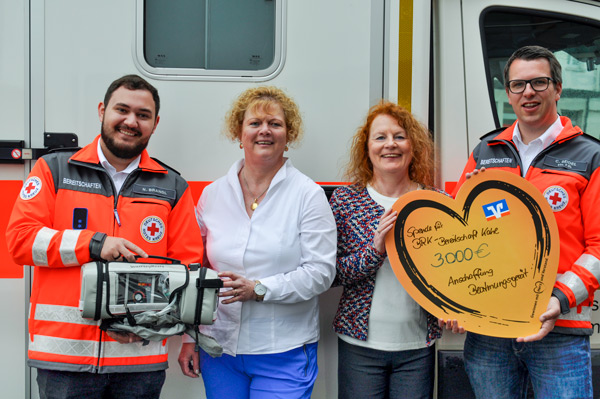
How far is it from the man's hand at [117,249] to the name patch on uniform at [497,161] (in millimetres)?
1372

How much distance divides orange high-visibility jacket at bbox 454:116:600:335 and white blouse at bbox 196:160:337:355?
0.84 m

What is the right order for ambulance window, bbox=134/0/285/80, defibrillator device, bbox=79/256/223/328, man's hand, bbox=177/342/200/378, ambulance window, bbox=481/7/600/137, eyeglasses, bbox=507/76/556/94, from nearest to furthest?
defibrillator device, bbox=79/256/223/328 < eyeglasses, bbox=507/76/556/94 < man's hand, bbox=177/342/200/378 < ambulance window, bbox=134/0/285/80 < ambulance window, bbox=481/7/600/137

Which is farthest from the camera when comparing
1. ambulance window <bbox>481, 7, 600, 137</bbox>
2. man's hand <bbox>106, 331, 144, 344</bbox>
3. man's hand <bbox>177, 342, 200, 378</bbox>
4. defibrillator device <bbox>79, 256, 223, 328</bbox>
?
ambulance window <bbox>481, 7, 600, 137</bbox>

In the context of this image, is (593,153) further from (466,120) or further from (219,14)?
(219,14)

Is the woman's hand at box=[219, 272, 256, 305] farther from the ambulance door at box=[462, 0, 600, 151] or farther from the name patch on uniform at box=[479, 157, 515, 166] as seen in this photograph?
the ambulance door at box=[462, 0, 600, 151]

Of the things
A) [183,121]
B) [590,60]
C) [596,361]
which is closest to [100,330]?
[183,121]

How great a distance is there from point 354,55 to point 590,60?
45.5 inches

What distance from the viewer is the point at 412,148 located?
6.84ft

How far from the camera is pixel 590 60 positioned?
7.87ft

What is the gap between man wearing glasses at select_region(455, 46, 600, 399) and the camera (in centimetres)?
181

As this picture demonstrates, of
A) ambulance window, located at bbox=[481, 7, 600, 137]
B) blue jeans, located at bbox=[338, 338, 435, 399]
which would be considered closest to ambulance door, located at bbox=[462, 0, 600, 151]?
ambulance window, located at bbox=[481, 7, 600, 137]

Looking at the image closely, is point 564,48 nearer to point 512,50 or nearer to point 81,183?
point 512,50

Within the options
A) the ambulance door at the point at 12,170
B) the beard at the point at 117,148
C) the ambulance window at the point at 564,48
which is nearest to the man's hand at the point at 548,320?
the ambulance window at the point at 564,48

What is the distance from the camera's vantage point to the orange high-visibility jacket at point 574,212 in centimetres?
179
